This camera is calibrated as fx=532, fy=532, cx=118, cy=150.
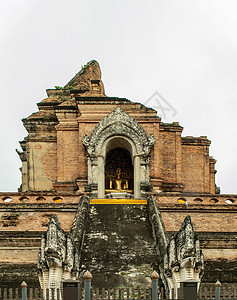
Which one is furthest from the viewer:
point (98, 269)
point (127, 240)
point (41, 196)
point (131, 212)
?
point (41, 196)

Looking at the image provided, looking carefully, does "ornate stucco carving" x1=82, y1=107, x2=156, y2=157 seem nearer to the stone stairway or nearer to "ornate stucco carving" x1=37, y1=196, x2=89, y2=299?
the stone stairway

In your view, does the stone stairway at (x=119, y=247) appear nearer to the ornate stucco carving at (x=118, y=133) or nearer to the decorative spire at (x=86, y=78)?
the ornate stucco carving at (x=118, y=133)

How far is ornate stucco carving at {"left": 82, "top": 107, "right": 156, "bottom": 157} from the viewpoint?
25.3 m

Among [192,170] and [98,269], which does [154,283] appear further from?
[192,170]

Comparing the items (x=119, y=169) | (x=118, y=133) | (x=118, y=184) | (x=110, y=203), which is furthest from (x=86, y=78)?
(x=110, y=203)

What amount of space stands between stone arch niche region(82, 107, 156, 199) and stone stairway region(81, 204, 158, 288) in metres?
4.21

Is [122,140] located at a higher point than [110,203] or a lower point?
A: higher

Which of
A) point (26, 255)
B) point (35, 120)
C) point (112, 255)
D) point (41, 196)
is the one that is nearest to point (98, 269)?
point (112, 255)

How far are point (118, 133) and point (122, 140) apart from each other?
0.68 m

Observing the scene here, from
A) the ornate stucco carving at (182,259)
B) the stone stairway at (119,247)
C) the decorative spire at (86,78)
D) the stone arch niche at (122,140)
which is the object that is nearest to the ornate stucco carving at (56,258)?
the stone stairway at (119,247)

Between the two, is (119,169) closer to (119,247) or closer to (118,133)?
(118,133)

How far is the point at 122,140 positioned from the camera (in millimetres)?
26047

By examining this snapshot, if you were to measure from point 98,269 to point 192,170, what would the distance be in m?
13.5

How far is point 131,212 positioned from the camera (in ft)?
65.9
